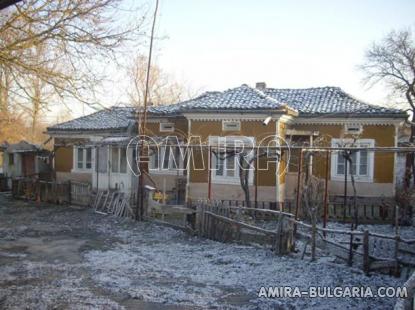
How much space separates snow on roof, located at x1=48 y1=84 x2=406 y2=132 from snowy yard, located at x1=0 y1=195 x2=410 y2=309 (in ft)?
17.2

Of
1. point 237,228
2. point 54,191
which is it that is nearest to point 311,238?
point 237,228

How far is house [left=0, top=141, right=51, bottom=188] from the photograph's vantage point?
2237 cm

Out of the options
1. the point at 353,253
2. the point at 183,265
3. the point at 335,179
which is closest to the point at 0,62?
the point at 183,265

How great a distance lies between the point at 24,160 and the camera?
76.8 feet

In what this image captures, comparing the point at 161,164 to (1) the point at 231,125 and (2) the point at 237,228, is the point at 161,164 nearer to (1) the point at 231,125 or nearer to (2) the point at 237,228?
(1) the point at 231,125

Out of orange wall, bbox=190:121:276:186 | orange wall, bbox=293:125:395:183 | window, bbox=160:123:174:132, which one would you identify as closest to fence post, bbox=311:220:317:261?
orange wall, bbox=190:121:276:186

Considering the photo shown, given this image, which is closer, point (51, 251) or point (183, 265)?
point (183, 265)

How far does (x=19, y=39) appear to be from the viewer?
830 centimetres

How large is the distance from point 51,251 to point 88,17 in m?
5.61

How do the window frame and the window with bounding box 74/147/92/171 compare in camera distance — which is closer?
the window frame

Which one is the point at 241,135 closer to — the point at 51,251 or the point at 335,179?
the point at 335,179

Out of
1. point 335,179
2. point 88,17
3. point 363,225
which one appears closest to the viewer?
point 88,17

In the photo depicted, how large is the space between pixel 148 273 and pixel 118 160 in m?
10.8

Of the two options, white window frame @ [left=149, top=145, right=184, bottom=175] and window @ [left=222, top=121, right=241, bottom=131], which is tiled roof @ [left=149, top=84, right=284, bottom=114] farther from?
white window frame @ [left=149, top=145, right=184, bottom=175]
